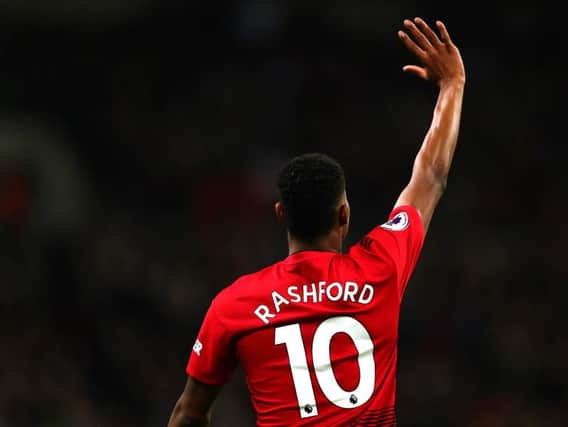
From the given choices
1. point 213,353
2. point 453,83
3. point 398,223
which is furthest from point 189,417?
point 453,83

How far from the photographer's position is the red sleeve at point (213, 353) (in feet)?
11.1

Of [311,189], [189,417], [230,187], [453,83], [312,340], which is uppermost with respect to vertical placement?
[230,187]

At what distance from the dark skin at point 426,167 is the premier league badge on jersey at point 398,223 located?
9 cm

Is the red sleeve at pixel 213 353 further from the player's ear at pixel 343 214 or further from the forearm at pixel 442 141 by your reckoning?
Result: the forearm at pixel 442 141

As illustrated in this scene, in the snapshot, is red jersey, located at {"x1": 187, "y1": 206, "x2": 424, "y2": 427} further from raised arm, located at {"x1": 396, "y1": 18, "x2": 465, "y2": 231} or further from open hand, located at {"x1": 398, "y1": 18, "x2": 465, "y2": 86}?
open hand, located at {"x1": 398, "y1": 18, "x2": 465, "y2": 86}

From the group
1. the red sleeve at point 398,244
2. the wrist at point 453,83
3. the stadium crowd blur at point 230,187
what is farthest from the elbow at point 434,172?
the stadium crowd blur at point 230,187

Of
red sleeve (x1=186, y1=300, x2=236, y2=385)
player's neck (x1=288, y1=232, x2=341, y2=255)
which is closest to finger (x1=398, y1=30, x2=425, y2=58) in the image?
player's neck (x1=288, y1=232, x2=341, y2=255)

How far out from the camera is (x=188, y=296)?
12219 millimetres

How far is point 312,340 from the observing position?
335 cm

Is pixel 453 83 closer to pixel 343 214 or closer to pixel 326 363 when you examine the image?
→ pixel 343 214

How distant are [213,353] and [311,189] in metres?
0.59

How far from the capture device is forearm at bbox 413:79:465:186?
152 inches

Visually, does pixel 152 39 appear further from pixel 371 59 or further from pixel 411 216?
pixel 411 216

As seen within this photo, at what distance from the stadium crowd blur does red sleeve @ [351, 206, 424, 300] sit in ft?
21.1
